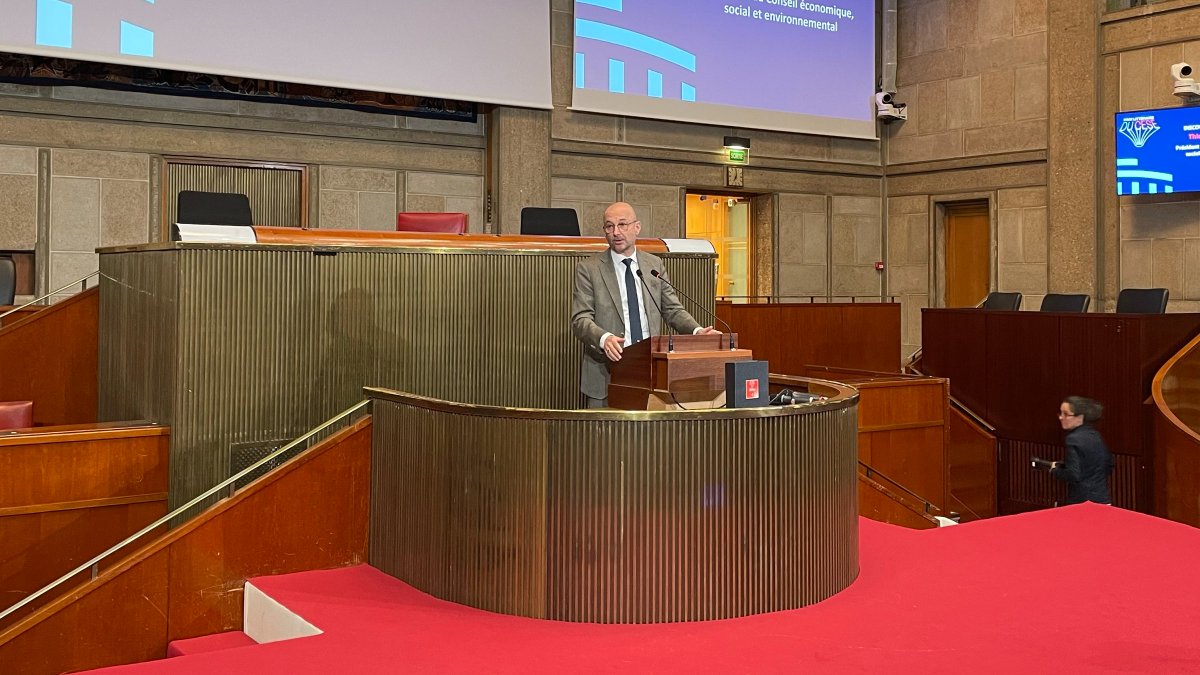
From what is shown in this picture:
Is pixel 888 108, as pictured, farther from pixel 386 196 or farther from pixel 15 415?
pixel 15 415

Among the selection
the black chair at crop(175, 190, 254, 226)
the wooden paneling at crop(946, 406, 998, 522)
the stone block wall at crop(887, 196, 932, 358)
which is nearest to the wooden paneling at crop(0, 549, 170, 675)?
the black chair at crop(175, 190, 254, 226)

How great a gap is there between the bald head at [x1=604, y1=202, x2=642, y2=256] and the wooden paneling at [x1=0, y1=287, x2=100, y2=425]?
264cm

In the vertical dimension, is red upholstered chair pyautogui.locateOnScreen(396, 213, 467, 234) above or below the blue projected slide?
below

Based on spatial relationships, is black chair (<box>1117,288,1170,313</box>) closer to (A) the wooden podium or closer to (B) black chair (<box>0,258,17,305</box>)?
(A) the wooden podium

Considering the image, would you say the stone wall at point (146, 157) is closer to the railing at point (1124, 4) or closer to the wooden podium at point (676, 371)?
the wooden podium at point (676, 371)

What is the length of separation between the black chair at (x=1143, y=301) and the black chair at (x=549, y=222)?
508 centimetres

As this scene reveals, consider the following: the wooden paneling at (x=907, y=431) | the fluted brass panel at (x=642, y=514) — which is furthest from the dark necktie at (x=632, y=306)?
the wooden paneling at (x=907, y=431)

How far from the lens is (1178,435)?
731 cm

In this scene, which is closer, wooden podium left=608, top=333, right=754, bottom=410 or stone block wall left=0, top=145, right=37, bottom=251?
wooden podium left=608, top=333, right=754, bottom=410

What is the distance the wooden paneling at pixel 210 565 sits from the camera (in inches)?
141

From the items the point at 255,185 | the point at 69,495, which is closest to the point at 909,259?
the point at 255,185

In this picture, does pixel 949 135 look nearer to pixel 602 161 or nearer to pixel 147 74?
pixel 602 161

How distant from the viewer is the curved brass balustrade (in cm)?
720

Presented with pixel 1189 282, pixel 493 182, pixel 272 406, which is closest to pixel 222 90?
pixel 493 182
